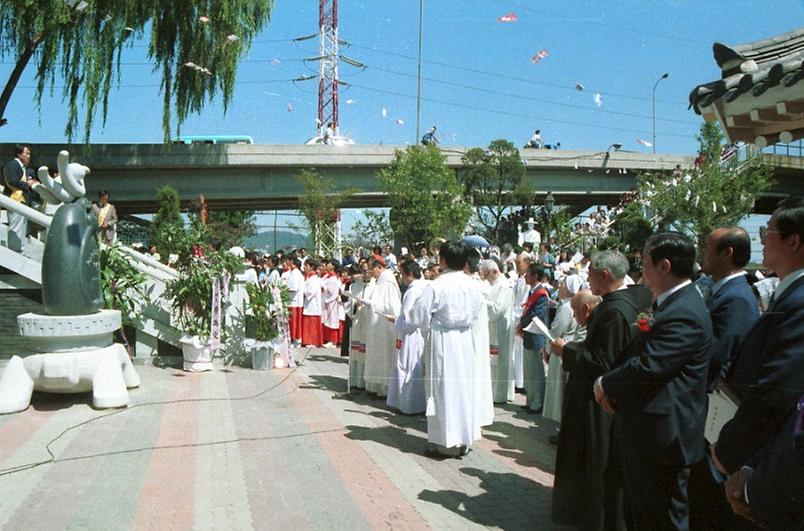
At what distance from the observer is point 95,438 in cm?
647

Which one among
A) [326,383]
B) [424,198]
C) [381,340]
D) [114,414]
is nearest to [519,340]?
[381,340]

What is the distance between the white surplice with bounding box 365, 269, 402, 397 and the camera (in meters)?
8.52

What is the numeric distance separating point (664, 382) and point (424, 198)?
2644 centimetres

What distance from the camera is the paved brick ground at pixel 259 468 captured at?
4637 mm

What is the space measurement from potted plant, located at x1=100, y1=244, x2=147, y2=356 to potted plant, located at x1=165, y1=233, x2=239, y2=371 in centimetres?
49

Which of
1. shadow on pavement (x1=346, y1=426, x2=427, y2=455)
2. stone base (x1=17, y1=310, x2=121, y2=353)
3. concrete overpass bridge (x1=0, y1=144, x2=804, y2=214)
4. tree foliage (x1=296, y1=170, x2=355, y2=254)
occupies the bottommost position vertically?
shadow on pavement (x1=346, y1=426, x2=427, y2=455)

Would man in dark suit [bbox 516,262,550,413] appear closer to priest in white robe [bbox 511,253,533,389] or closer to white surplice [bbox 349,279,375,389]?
priest in white robe [bbox 511,253,533,389]

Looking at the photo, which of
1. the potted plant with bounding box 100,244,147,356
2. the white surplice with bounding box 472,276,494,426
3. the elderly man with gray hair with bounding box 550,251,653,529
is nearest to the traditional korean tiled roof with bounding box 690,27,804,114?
the elderly man with gray hair with bounding box 550,251,653,529

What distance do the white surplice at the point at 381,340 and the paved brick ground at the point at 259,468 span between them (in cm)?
44

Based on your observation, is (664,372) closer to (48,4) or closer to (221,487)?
(221,487)

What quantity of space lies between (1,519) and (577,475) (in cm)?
385

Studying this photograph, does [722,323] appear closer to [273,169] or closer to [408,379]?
[408,379]

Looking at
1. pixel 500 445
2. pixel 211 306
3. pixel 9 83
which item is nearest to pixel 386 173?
pixel 9 83

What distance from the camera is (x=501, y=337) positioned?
9.06m
